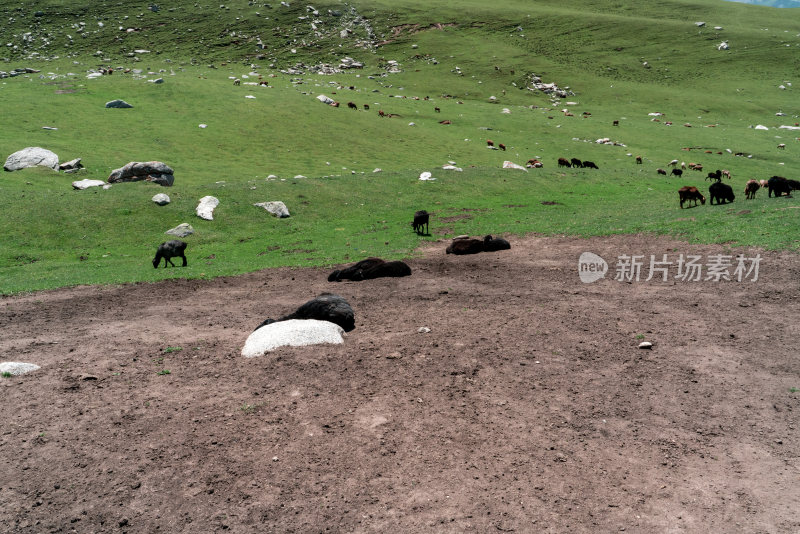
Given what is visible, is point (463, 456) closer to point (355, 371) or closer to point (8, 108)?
point (355, 371)

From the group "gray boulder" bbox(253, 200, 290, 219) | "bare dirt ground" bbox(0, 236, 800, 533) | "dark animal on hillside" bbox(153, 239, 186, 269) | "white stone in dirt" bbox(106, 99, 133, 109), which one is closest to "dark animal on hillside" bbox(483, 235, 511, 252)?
"bare dirt ground" bbox(0, 236, 800, 533)

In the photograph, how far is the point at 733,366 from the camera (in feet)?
37.1

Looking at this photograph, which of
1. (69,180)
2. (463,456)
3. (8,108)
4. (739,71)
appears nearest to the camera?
(463,456)

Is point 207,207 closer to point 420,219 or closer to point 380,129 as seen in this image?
point 420,219

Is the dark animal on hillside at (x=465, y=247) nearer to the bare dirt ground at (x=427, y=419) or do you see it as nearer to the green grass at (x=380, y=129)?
the green grass at (x=380, y=129)

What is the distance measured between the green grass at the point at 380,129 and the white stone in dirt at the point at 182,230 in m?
0.42

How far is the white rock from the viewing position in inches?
443

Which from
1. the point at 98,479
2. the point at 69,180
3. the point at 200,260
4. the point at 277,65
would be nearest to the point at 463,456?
the point at 98,479

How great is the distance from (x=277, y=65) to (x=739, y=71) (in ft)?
267

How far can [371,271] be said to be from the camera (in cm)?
2031

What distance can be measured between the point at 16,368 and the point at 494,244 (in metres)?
19.1

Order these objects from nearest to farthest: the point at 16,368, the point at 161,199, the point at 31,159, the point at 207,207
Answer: the point at 16,368 < the point at 207,207 < the point at 161,199 < the point at 31,159

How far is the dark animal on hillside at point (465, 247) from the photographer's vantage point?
24136 mm

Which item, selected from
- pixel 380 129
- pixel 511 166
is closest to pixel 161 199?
pixel 511 166
